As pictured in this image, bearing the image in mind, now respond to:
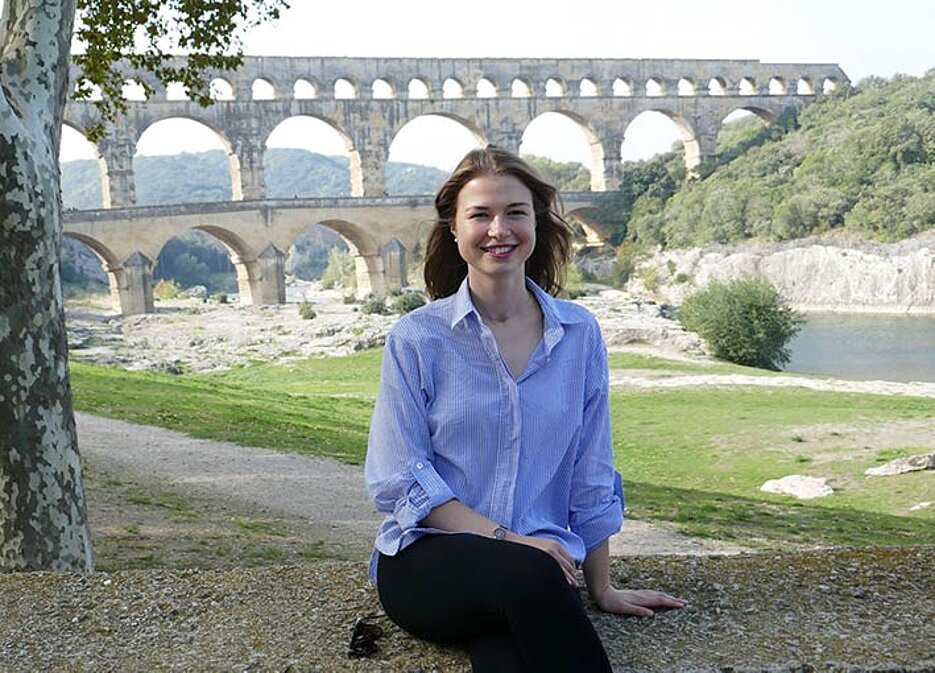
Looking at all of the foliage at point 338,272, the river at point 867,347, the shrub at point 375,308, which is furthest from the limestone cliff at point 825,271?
the foliage at point 338,272

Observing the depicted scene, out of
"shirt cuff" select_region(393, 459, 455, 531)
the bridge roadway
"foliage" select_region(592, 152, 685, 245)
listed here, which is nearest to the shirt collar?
"shirt cuff" select_region(393, 459, 455, 531)

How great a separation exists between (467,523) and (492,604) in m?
0.31

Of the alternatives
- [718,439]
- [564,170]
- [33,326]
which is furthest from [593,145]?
[33,326]

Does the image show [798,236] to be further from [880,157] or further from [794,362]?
[794,362]

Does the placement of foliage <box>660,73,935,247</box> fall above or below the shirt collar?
above

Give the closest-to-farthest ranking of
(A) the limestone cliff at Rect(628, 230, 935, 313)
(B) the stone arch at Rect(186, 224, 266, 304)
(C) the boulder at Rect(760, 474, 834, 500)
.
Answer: (C) the boulder at Rect(760, 474, 834, 500)
(A) the limestone cliff at Rect(628, 230, 935, 313)
(B) the stone arch at Rect(186, 224, 266, 304)

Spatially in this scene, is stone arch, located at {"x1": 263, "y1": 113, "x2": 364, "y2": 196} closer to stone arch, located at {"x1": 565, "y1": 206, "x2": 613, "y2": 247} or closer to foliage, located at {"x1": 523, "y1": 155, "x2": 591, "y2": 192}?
stone arch, located at {"x1": 565, "y1": 206, "x2": 613, "y2": 247}

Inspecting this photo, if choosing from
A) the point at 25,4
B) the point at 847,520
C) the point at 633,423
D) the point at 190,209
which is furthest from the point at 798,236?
the point at 25,4

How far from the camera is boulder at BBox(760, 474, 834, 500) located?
12.5 metres

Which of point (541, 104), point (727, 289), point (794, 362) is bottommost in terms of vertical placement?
point (794, 362)

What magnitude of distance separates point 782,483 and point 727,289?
57.2ft

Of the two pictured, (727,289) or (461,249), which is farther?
(727,289)

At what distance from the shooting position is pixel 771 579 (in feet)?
9.78

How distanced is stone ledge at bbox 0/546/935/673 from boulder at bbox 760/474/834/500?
967 centimetres
